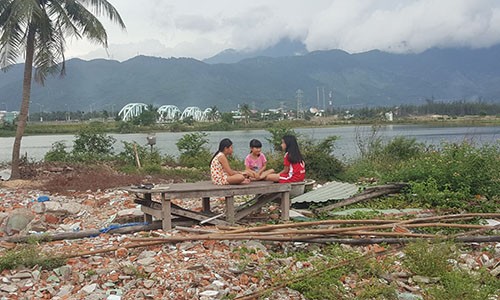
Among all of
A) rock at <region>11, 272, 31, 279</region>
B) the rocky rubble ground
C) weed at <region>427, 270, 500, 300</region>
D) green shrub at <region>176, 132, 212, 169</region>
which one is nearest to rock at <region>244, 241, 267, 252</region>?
the rocky rubble ground

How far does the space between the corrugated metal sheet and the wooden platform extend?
104cm

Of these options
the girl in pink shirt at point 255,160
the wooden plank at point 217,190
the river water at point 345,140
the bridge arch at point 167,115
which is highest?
the bridge arch at point 167,115

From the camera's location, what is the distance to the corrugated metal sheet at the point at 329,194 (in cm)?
816

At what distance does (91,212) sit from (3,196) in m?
3.22

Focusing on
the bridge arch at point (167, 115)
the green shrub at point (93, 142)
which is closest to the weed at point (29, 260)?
the green shrub at point (93, 142)

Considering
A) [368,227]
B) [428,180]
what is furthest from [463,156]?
[368,227]

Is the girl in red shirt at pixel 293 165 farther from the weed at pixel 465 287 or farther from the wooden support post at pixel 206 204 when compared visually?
the weed at pixel 465 287

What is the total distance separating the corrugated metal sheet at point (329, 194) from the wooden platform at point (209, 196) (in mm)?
1045

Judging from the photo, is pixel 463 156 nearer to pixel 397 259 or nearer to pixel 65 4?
pixel 397 259

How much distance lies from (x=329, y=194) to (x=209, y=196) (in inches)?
107

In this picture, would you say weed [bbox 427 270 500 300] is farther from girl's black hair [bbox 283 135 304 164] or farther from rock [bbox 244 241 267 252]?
girl's black hair [bbox 283 135 304 164]

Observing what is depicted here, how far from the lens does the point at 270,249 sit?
5820 mm

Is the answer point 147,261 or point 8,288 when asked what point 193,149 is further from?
point 8,288

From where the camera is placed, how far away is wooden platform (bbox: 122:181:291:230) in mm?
6453
